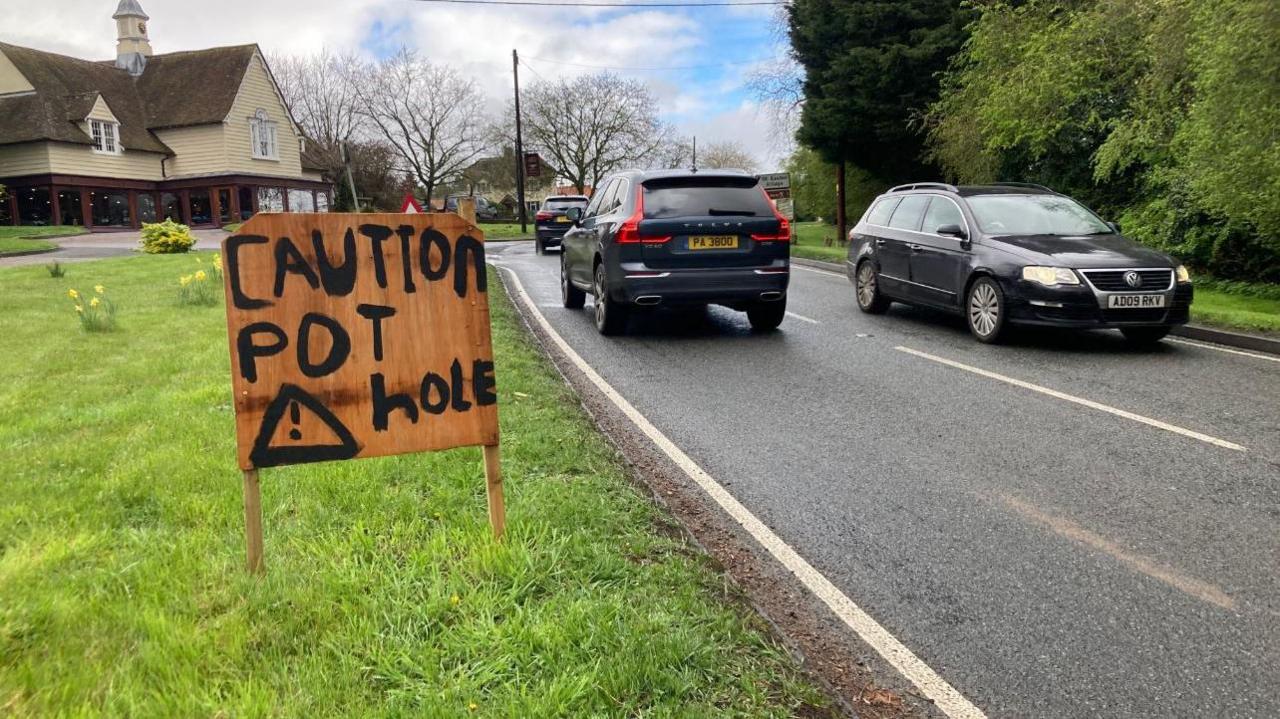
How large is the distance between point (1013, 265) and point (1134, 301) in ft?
3.87

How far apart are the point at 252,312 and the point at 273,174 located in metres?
47.4

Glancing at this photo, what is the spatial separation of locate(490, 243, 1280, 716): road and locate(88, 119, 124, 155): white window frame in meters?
40.3

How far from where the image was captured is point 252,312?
3.22 meters

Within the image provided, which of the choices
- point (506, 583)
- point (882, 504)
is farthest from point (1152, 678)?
point (506, 583)

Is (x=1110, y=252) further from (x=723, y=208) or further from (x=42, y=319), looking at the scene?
(x=42, y=319)

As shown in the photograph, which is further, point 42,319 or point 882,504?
point 42,319

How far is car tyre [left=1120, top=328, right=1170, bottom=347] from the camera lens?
885 centimetres

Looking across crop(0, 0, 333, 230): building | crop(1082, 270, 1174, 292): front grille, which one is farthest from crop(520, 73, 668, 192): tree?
crop(1082, 270, 1174, 292): front grille

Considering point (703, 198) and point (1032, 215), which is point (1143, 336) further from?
point (703, 198)

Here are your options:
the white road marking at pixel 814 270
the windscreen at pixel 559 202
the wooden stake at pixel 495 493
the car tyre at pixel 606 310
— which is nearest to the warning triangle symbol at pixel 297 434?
the wooden stake at pixel 495 493

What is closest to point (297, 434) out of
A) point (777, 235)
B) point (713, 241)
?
point (713, 241)

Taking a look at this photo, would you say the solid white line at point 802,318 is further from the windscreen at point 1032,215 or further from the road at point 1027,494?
the windscreen at point 1032,215

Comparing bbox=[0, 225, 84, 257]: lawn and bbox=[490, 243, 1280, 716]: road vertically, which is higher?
bbox=[0, 225, 84, 257]: lawn

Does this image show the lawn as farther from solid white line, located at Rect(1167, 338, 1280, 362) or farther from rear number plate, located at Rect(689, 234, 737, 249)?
solid white line, located at Rect(1167, 338, 1280, 362)
